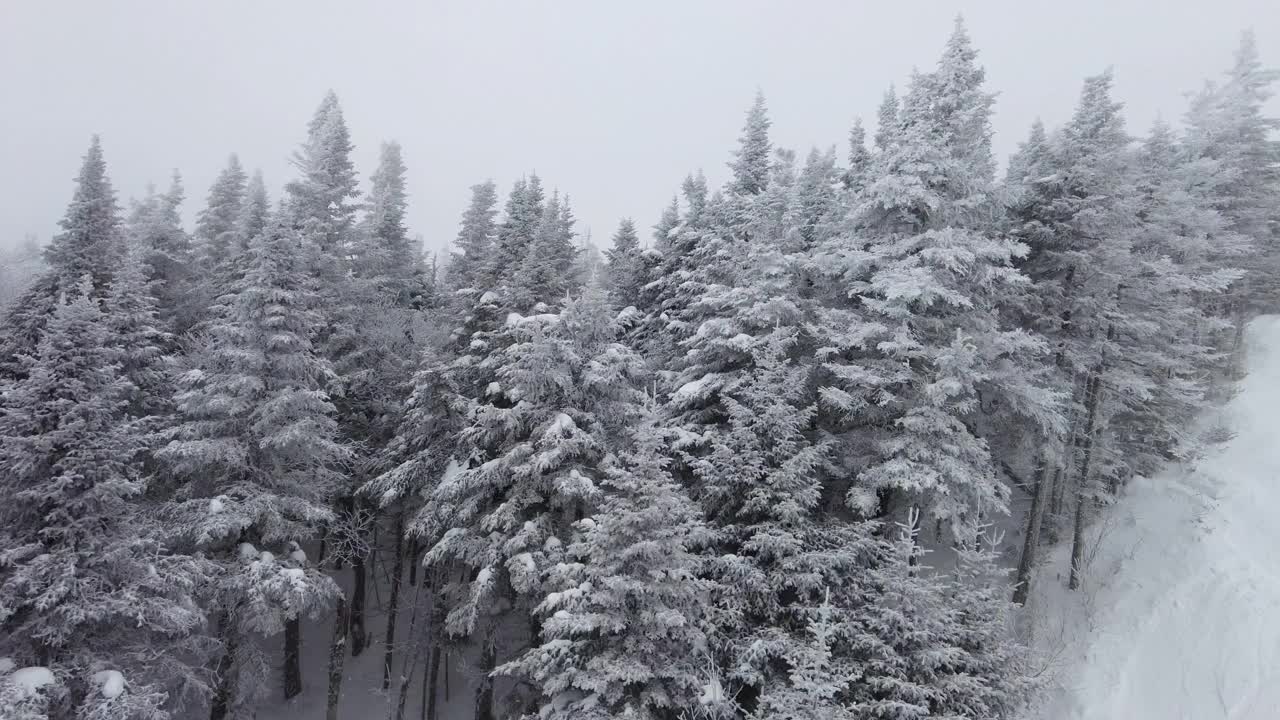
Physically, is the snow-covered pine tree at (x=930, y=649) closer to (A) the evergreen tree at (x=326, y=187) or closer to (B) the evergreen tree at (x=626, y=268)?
(B) the evergreen tree at (x=626, y=268)

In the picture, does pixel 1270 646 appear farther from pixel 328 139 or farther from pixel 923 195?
pixel 328 139

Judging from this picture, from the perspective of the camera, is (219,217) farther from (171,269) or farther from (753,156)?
(753,156)

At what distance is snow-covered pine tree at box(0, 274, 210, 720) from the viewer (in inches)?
490

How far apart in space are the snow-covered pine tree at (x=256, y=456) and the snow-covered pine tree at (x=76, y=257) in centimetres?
683

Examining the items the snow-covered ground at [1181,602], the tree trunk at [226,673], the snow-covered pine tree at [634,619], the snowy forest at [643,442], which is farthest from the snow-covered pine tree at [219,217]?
the snow-covered ground at [1181,602]

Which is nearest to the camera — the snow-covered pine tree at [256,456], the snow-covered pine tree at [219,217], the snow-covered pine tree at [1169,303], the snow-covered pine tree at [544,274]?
the snow-covered pine tree at [256,456]

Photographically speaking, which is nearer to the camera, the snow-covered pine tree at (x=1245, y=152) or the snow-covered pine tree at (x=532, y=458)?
the snow-covered pine tree at (x=532, y=458)

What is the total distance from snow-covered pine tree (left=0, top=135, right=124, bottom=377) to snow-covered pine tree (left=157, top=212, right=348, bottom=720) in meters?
6.83

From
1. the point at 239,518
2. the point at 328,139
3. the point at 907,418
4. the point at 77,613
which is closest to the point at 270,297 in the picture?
the point at 239,518

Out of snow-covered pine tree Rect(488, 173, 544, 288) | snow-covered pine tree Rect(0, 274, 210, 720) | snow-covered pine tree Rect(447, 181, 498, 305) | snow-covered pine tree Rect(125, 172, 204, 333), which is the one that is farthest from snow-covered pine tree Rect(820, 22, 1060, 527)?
snow-covered pine tree Rect(125, 172, 204, 333)

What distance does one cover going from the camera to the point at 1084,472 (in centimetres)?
2108

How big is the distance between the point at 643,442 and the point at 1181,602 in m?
15.4

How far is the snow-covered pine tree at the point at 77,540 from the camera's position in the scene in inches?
490

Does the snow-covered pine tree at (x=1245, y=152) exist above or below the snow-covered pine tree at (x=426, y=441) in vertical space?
above
